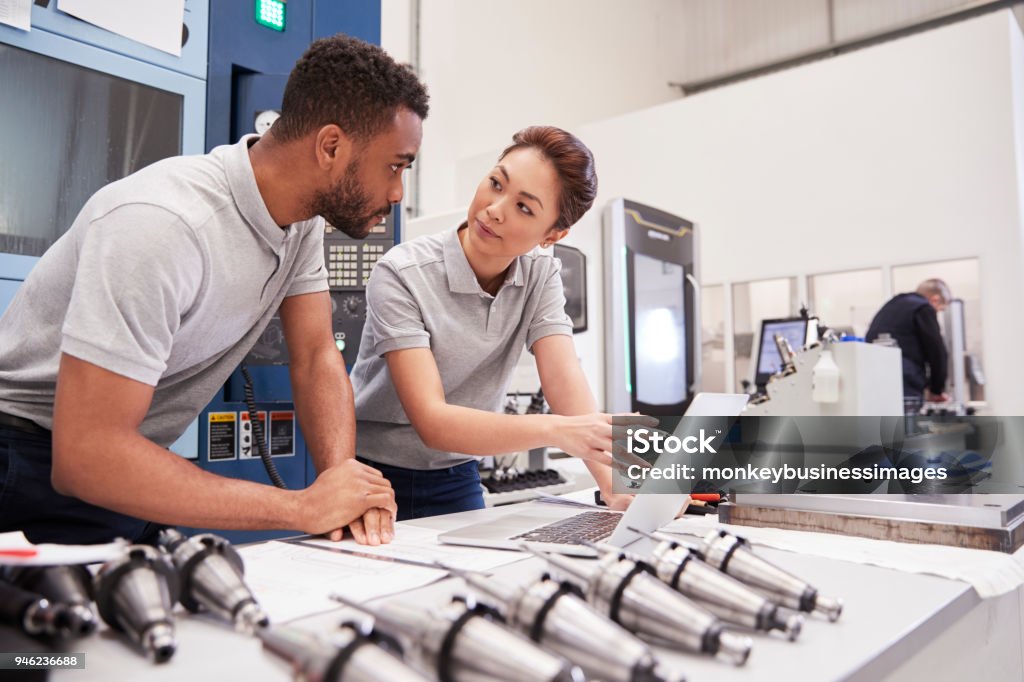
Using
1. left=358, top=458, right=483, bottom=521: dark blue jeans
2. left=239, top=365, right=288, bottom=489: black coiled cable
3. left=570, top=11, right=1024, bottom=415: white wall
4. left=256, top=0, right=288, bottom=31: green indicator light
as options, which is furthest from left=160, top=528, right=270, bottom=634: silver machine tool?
left=570, top=11, right=1024, bottom=415: white wall

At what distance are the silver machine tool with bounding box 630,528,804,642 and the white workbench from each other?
0.02m

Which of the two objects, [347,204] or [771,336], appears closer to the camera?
[347,204]

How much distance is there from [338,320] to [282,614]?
1.48 meters

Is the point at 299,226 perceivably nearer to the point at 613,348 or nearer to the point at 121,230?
the point at 121,230

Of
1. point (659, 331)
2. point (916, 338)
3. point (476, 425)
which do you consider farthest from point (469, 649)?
Result: point (916, 338)

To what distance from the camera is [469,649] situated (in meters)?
0.51

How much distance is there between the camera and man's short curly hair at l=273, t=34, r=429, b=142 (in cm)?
127

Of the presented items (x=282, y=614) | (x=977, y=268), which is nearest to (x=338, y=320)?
(x=282, y=614)

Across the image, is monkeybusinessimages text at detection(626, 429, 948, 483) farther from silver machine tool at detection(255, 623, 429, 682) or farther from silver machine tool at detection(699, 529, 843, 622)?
silver machine tool at detection(255, 623, 429, 682)

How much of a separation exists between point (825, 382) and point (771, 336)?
9.04 ft

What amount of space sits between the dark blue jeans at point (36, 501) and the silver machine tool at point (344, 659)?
2.65 ft

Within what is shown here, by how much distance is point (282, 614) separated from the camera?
2.41 feet

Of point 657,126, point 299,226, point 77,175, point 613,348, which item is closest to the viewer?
point 299,226

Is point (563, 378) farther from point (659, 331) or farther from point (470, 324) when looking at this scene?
point (659, 331)
